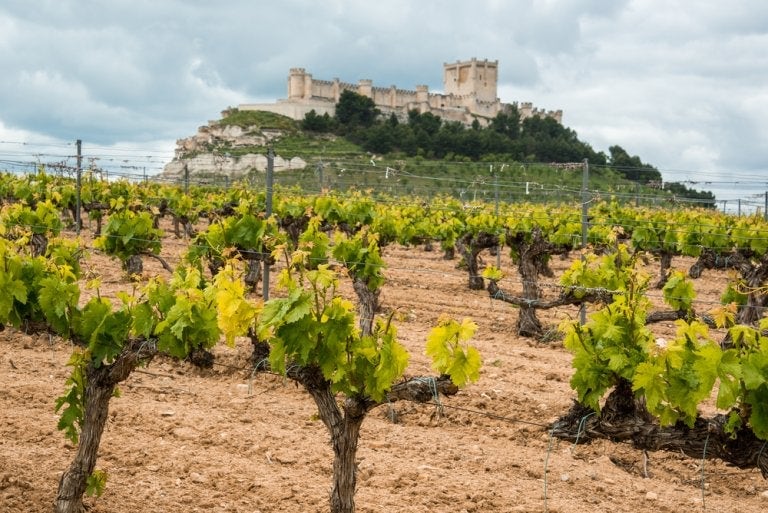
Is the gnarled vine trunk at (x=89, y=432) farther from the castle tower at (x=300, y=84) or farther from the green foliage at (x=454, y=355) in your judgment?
the castle tower at (x=300, y=84)

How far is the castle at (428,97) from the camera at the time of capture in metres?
75.6


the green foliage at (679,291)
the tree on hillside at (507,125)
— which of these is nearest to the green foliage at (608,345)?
the green foliage at (679,291)

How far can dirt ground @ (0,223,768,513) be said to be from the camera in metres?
5.04

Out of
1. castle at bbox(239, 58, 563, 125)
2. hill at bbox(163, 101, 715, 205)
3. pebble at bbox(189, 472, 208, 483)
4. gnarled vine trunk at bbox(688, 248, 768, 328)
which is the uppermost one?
castle at bbox(239, 58, 563, 125)

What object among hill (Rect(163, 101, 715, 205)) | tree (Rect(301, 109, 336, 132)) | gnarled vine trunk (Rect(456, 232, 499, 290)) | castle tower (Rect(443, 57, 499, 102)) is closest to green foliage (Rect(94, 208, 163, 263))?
gnarled vine trunk (Rect(456, 232, 499, 290))

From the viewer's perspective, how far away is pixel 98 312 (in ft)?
15.4

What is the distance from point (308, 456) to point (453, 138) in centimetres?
5713

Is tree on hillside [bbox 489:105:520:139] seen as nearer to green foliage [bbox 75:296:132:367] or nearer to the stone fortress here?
the stone fortress

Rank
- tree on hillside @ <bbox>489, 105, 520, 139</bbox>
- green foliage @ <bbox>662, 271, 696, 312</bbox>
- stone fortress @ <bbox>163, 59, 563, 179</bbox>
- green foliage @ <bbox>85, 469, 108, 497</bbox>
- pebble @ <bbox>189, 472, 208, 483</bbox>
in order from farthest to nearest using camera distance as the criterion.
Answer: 1. tree on hillside @ <bbox>489, 105, 520, 139</bbox>
2. stone fortress @ <bbox>163, 59, 563, 179</bbox>
3. green foliage @ <bbox>662, 271, 696, 312</bbox>
4. pebble @ <bbox>189, 472, 208, 483</bbox>
5. green foliage @ <bbox>85, 469, 108, 497</bbox>

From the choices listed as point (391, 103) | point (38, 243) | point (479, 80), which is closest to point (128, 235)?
point (38, 243)

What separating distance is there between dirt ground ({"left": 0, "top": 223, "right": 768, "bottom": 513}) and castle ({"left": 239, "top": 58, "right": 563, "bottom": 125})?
2669 inches

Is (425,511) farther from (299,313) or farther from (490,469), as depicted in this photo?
(299,313)

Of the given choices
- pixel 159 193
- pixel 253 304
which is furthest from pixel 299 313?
pixel 159 193

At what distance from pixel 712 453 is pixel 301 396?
400cm
